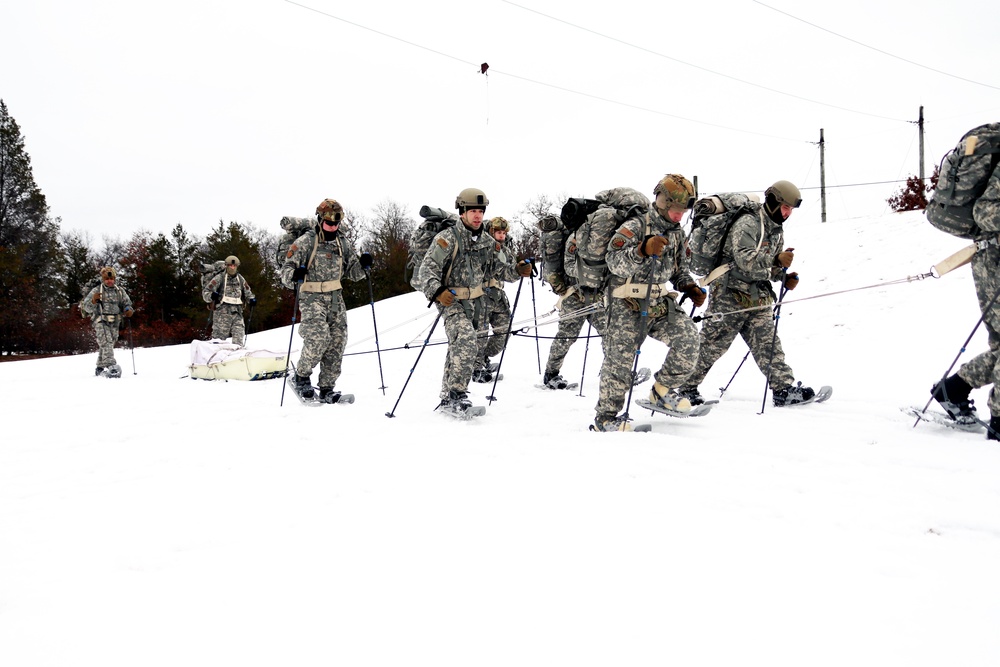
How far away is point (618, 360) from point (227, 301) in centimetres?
1158

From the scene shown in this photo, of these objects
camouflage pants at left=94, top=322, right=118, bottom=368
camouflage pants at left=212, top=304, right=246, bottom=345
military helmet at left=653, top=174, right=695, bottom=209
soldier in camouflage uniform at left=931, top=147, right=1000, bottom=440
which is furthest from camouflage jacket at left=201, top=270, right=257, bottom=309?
soldier in camouflage uniform at left=931, top=147, right=1000, bottom=440

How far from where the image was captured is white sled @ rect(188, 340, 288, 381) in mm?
12070

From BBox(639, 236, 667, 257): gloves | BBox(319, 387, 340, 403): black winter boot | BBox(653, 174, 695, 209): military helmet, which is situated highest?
BBox(653, 174, 695, 209): military helmet

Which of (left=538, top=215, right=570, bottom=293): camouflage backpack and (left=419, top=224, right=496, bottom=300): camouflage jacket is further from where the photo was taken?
(left=538, top=215, right=570, bottom=293): camouflage backpack

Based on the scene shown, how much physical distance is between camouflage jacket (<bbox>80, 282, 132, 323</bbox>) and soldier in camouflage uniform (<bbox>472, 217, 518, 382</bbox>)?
9322mm

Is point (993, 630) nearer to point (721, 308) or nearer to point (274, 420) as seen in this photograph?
point (721, 308)

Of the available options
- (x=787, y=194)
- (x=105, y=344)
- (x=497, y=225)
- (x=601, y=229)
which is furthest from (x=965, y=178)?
(x=105, y=344)

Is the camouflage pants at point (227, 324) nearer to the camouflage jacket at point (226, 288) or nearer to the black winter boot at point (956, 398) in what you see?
the camouflage jacket at point (226, 288)

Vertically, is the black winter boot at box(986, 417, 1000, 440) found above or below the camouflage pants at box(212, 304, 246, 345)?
below

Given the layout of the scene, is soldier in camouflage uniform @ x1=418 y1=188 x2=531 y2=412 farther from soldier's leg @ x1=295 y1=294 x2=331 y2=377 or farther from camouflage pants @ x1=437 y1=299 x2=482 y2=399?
soldier's leg @ x1=295 y1=294 x2=331 y2=377

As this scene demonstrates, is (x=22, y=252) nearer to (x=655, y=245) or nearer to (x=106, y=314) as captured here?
(x=106, y=314)

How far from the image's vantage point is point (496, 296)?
9711 millimetres

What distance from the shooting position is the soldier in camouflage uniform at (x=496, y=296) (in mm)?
7598

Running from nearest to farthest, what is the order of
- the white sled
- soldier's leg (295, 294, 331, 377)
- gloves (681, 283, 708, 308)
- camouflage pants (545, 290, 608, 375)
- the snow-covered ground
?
the snow-covered ground, gloves (681, 283, 708, 308), soldier's leg (295, 294, 331, 377), camouflage pants (545, 290, 608, 375), the white sled
